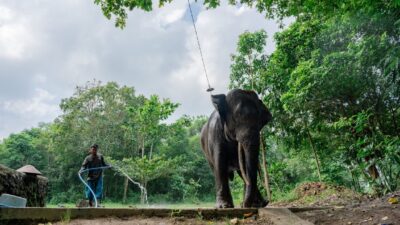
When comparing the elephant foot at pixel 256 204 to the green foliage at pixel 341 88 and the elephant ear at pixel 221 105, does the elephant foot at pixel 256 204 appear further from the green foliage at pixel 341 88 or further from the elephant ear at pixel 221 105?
the green foliage at pixel 341 88

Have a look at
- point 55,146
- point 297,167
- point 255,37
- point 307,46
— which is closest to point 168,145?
point 55,146

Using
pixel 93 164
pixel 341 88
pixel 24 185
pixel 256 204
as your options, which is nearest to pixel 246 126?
pixel 256 204

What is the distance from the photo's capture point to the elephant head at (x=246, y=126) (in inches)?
211

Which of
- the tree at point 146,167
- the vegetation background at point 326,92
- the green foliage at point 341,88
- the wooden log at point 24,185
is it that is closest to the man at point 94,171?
the wooden log at point 24,185

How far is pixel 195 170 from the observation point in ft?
156

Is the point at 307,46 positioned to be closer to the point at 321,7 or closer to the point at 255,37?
the point at 255,37

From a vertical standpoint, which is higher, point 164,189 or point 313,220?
point 164,189

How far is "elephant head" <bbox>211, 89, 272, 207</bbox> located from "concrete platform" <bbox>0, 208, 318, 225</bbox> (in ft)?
2.13

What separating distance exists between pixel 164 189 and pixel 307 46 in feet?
105

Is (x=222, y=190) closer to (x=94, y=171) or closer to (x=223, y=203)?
(x=223, y=203)

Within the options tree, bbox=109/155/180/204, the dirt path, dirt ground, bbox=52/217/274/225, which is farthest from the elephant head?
tree, bbox=109/155/180/204

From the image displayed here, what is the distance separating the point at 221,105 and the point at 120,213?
7.93 ft

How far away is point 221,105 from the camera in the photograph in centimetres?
600

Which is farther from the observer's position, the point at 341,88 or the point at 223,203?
the point at 341,88
